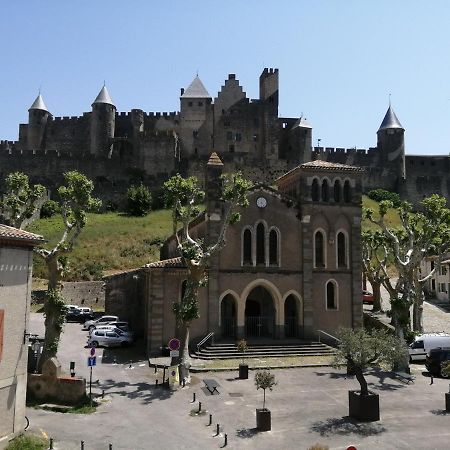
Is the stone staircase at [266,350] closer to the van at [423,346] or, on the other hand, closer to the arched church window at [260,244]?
the van at [423,346]

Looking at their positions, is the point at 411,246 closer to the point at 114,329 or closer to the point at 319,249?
the point at 319,249

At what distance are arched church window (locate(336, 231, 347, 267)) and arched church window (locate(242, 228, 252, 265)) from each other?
567cm

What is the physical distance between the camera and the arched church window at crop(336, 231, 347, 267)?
3284 cm

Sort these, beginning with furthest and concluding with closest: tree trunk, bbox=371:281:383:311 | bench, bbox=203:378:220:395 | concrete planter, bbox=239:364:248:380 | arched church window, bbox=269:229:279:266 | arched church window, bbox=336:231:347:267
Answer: tree trunk, bbox=371:281:383:311 → arched church window, bbox=336:231:347:267 → arched church window, bbox=269:229:279:266 → concrete planter, bbox=239:364:248:380 → bench, bbox=203:378:220:395

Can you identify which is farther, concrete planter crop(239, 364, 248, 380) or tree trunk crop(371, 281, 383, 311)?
tree trunk crop(371, 281, 383, 311)

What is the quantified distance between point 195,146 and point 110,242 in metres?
28.1

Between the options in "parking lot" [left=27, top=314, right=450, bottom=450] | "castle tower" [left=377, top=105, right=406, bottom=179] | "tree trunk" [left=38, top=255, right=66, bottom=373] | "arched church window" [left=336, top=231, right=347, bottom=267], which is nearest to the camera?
"parking lot" [left=27, top=314, right=450, bottom=450]

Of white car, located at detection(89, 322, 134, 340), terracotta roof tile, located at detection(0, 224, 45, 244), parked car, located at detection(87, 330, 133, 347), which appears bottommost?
parked car, located at detection(87, 330, 133, 347)

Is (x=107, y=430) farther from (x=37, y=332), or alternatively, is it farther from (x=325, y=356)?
(x=37, y=332)

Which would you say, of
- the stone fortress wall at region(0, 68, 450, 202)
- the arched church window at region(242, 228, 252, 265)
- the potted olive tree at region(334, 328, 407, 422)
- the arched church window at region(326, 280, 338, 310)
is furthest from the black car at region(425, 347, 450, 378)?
the stone fortress wall at region(0, 68, 450, 202)

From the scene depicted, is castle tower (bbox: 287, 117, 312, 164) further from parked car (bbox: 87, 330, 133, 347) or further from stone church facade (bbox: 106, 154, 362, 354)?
parked car (bbox: 87, 330, 133, 347)

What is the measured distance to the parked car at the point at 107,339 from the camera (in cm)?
3103

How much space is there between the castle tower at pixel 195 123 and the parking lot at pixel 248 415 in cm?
5830

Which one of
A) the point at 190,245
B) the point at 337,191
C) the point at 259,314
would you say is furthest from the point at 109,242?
the point at 190,245
